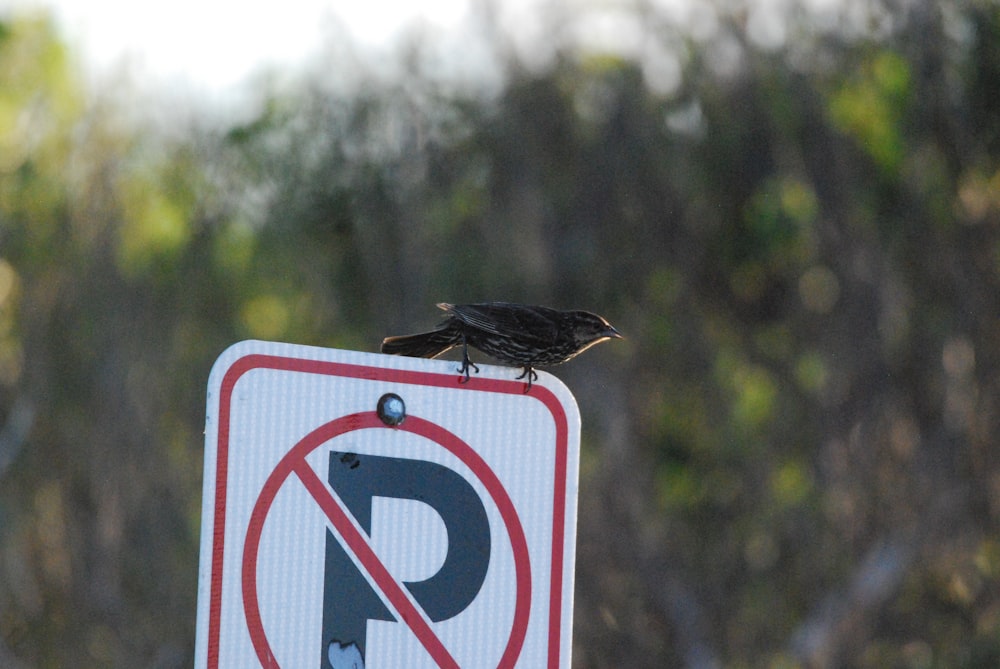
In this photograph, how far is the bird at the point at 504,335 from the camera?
3.81m

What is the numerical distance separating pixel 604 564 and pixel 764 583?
1.40m

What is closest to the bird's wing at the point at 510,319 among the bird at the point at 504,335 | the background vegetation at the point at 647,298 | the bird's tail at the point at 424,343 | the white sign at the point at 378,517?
the bird at the point at 504,335

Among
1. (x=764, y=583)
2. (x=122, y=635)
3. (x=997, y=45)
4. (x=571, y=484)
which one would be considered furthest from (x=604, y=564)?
(x=571, y=484)

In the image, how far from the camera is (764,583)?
11.0 metres

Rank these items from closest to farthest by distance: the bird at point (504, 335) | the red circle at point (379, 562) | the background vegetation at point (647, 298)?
the red circle at point (379, 562), the bird at point (504, 335), the background vegetation at point (647, 298)

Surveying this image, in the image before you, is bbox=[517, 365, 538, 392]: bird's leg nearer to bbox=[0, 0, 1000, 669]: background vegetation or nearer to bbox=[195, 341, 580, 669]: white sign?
bbox=[195, 341, 580, 669]: white sign

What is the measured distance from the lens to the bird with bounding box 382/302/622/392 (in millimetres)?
3811

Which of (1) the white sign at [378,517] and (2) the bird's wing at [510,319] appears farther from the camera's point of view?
(2) the bird's wing at [510,319]

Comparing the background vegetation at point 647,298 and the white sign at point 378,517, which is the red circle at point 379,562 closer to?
the white sign at point 378,517

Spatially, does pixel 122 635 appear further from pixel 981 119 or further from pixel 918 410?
pixel 981 119

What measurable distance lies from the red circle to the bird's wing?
4.11 feet

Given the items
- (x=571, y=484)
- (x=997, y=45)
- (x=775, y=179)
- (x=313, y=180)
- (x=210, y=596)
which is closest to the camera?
(x=210, y=596)

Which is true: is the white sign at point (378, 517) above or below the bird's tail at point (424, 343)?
below

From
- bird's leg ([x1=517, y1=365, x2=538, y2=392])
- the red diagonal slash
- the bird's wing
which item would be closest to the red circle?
the red diagonal slash
